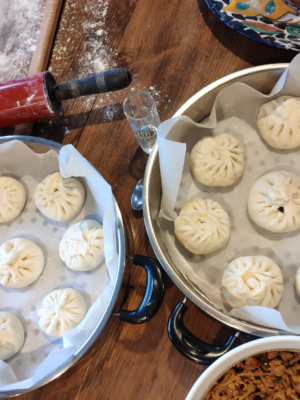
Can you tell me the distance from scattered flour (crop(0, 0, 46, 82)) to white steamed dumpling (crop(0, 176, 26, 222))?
0.42 metres

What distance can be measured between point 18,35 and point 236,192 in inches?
40.8

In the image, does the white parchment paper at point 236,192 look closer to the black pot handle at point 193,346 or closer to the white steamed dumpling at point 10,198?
the black pot handle at point 193,346

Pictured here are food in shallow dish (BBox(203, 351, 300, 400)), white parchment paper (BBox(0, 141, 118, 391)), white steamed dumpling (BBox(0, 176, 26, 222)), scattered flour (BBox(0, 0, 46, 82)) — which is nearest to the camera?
food in shallow dish (BBox(203, 351, 300, 400))

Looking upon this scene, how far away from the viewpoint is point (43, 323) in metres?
0.98

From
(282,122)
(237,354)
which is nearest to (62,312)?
(237,354)

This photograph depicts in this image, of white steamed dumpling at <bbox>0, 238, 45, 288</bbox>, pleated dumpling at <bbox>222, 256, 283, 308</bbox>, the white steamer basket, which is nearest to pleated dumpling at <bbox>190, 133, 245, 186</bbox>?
pleated dumpling at <bbox>222, 256, 283, 308</bbox>

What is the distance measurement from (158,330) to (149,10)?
1.12m

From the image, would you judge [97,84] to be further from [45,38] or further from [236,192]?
[236,192]

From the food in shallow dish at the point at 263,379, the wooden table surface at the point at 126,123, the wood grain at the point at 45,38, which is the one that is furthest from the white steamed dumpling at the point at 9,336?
the wood grain at the point at 45,38

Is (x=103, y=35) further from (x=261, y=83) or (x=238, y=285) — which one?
(x=238, y=285)

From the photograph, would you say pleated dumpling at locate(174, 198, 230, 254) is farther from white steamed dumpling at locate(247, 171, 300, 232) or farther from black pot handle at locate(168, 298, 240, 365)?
black pot handle at locate(168, 298, 240, 365)

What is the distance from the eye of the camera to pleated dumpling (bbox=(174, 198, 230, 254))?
94cm

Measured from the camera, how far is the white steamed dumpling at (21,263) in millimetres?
1031

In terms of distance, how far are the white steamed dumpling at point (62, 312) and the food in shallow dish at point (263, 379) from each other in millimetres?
457
